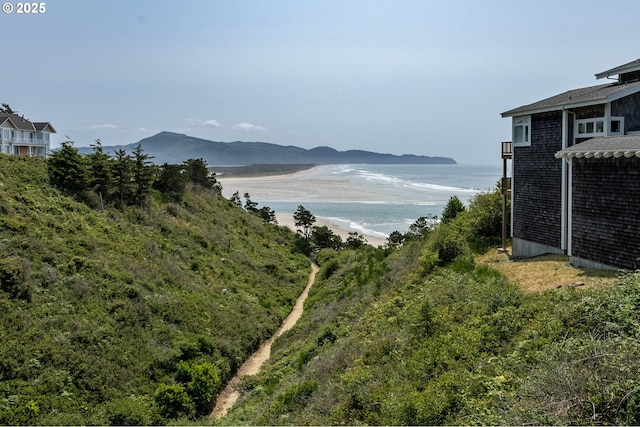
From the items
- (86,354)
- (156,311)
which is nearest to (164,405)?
(86,354)

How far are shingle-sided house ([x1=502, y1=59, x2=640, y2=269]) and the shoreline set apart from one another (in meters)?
24.4

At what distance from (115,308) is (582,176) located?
634 inches

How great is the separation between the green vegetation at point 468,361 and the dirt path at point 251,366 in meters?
0.86

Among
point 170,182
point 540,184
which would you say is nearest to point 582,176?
point 540,184

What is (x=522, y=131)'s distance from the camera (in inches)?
669

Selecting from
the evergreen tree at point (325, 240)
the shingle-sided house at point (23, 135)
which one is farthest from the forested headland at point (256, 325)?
the shingle-sided house at point (23, 135)

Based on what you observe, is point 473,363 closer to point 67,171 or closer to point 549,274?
point 549,274

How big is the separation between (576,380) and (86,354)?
45.4 ft

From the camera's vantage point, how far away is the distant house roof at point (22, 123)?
4450cm

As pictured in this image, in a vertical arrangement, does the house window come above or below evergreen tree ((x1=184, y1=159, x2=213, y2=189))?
above

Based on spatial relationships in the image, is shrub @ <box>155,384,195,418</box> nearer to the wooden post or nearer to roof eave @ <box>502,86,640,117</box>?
the wooden post

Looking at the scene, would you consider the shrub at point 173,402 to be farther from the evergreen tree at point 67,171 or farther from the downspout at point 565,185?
the evergreen tree at point 67,171

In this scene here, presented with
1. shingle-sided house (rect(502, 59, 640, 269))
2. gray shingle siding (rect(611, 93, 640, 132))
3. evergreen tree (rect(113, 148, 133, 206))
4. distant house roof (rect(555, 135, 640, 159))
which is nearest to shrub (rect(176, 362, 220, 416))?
shingle-sided house (rect(502, 59, 640, 269))

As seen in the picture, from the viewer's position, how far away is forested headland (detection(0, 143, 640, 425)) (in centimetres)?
687
